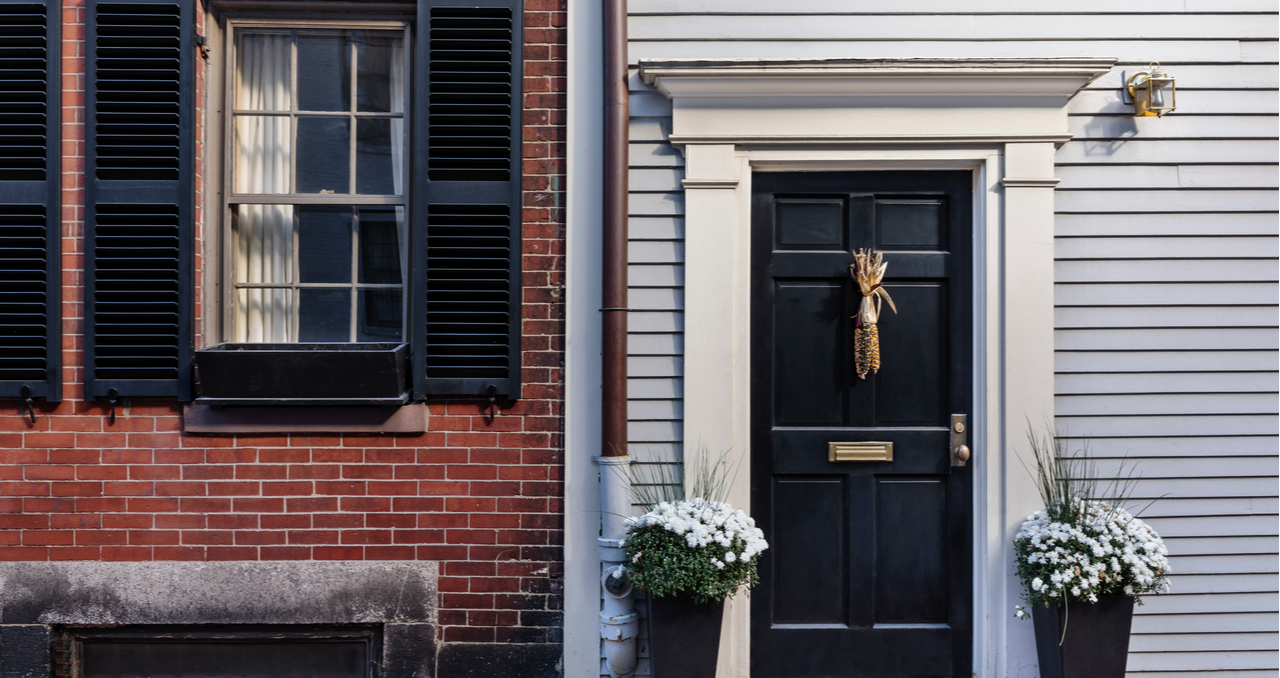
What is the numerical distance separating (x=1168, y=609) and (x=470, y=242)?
11.3ft

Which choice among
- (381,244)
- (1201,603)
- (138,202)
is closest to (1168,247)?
(1201,603)

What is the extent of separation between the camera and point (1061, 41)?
10.8ft

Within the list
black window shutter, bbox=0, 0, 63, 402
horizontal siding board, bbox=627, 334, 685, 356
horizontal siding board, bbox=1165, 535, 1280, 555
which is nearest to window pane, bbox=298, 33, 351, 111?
black window shutter, bbox=0, 0, 63, 402

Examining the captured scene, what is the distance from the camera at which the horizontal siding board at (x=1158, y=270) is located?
3.29m

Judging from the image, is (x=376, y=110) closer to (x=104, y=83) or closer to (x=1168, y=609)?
(x=104, y=83)

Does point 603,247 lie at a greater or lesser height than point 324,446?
greater

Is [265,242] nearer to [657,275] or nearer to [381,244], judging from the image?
[381,244]

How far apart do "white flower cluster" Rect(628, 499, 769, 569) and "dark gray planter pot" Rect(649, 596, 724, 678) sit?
24 cm

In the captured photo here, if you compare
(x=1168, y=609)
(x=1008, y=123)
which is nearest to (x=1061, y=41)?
(x=1008, y=123)

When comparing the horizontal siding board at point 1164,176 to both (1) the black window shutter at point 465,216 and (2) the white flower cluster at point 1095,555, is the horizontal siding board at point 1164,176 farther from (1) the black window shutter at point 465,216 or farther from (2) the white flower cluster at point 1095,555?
(1) the black window shutter at point 465,216

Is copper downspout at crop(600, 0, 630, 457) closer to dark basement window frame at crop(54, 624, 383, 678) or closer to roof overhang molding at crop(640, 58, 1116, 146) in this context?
roof overhang molding at crop(640, 58, 1116, 146)

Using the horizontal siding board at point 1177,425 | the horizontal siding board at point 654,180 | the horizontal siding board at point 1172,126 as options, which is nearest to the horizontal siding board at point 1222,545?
the horizontal siding board at point 1177,425

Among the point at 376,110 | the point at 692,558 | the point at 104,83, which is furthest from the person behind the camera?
the point at 376,110

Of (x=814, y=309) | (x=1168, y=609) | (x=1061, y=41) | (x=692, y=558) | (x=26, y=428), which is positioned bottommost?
(x=1168, y=609)
